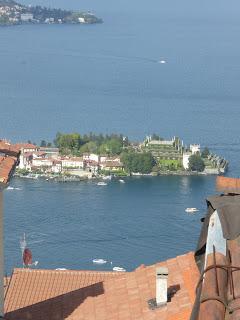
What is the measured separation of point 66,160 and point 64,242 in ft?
37.8

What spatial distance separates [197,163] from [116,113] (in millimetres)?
8563

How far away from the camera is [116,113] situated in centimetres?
4441

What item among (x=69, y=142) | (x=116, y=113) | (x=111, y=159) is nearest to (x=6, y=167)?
(x=111, y=159)

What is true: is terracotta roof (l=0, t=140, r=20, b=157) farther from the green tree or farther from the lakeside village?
the green tree

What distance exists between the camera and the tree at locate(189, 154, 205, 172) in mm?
36406

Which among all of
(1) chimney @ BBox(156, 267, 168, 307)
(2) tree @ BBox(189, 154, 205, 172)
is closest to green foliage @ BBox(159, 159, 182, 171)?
(2) tree @ BBox(189, 154, 205, 172)

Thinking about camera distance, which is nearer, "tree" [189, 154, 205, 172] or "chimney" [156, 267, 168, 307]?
"chimney" [156, 267, 168, 307]

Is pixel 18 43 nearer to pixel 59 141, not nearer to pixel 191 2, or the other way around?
pixel 59 141

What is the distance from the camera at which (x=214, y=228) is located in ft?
7.57

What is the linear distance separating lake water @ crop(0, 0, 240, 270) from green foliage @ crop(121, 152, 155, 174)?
3.09 ft

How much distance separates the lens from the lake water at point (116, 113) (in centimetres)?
2650

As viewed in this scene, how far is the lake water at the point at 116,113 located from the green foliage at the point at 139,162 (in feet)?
3.09

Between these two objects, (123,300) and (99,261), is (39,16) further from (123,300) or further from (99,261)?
(123,300)

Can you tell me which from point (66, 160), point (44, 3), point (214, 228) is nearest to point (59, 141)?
point (66, 160)
